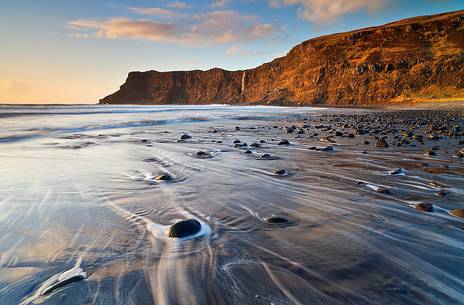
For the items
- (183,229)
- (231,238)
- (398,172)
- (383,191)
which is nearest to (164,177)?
(183,229)

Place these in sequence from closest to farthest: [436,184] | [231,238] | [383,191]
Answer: [231,238] < [383,191] < [436,184]

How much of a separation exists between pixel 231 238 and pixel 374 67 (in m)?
63.1

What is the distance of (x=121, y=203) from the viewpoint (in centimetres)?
287

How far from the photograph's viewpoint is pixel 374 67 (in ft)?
186

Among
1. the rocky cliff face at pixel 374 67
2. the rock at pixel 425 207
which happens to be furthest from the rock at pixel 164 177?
the rocky cliff face at pixel 374 67

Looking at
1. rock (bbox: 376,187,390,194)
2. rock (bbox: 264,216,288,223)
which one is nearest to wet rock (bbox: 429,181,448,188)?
rock (bbox: 376,187,390,194)

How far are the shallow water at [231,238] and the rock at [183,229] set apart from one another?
2.4 inches

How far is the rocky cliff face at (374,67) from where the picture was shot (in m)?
48.2

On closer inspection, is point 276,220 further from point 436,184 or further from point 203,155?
point 203,155

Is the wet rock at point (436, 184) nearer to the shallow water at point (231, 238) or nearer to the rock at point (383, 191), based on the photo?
the shallow water at point (231, 238)

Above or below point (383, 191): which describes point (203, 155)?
below

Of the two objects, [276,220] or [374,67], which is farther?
[374,67]

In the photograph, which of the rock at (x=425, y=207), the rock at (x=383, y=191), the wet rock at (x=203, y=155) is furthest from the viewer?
the wet rock at (x=203, y=155)

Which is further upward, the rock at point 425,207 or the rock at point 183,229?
the rock at point 425,207
